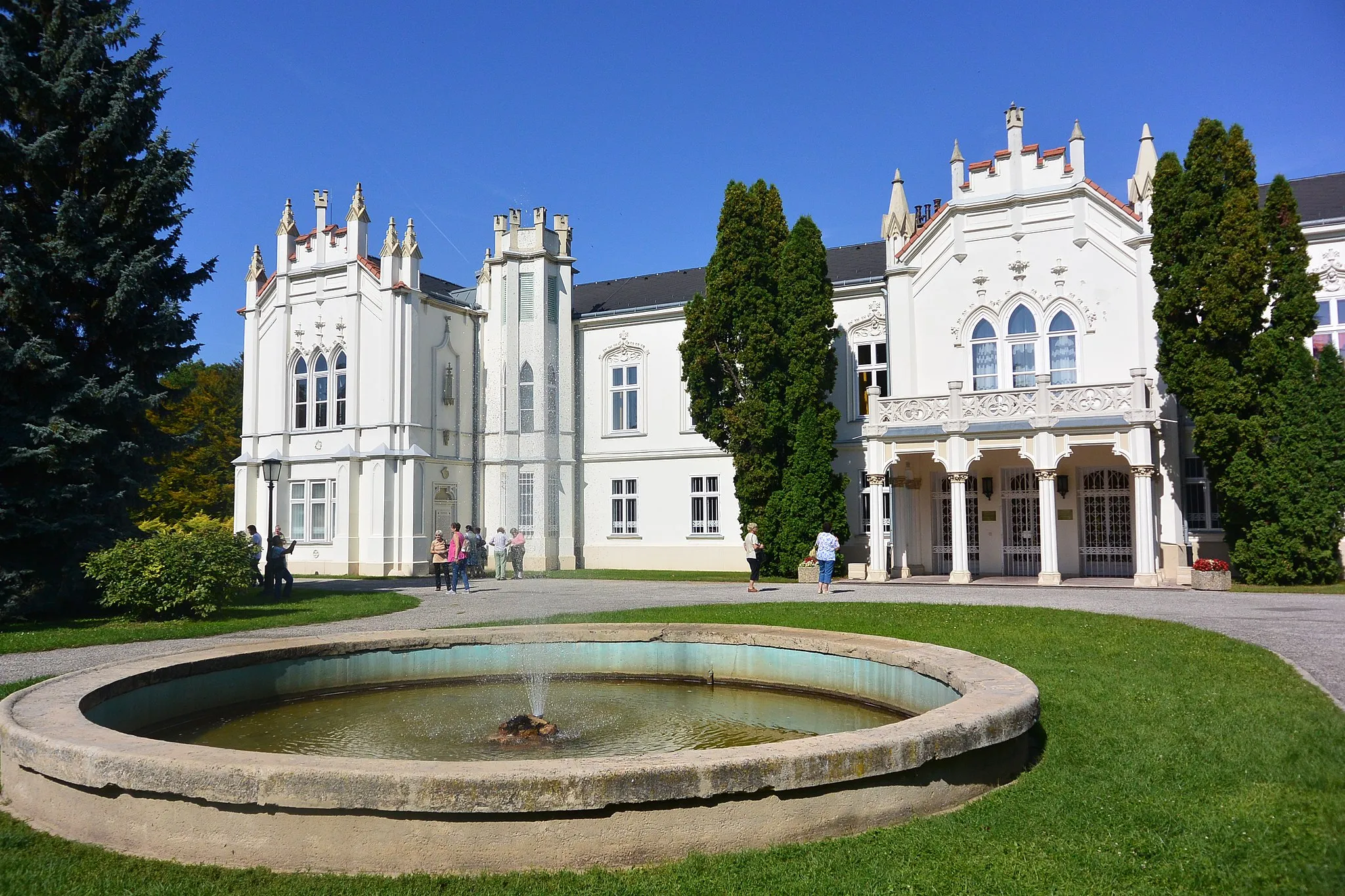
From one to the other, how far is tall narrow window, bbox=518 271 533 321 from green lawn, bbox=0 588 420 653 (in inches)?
664

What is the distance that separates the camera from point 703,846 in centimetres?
490

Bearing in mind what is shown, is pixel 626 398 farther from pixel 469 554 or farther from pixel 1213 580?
pixel 1213 580

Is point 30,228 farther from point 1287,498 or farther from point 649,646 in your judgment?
point 1287,498

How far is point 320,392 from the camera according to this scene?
1431 inches

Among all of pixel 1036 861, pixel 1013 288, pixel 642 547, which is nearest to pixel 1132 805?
pixel 1036 861

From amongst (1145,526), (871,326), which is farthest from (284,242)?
(1145,526)

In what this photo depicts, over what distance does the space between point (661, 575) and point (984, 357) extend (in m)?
12.6

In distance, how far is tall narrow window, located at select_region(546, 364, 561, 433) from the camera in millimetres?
37219

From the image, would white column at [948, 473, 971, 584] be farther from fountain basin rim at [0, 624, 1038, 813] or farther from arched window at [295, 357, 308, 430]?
arched window at [295, 357, 308, 430]

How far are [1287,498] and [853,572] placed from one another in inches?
440

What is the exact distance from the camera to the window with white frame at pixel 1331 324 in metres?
25.8

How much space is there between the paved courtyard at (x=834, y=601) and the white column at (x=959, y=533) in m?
0.84

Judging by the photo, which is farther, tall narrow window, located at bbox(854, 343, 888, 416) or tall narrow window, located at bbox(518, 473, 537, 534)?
tall narrow window, located at bbox(518, 473, 537, 534)

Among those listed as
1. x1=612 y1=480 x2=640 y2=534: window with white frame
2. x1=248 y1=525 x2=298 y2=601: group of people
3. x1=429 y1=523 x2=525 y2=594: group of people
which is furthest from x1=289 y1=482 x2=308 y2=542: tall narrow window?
x1=248 y1=525 x2=298 y2=601: group of people
